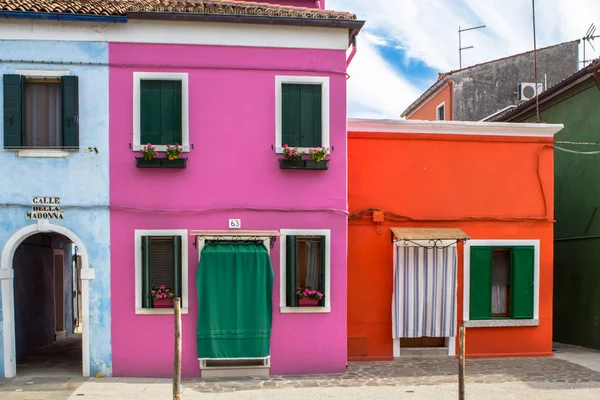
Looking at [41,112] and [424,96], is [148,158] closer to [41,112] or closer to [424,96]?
[41,112]

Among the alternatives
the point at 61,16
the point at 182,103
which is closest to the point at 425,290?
the point at 182,103

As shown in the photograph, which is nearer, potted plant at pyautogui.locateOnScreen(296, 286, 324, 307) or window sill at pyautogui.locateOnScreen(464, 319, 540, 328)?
potted plant at pyautogui.locateOnScreen(296, 286, 324, 307)

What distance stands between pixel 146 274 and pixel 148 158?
196 cm

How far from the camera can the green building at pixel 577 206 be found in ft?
43.3

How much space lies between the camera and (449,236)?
448 inches

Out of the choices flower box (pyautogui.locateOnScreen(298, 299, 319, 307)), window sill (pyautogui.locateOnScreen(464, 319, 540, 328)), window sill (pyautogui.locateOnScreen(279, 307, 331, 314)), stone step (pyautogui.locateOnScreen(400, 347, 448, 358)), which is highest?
flower box (pyautogui.locateOnScreen(298, 299, 319, 307))

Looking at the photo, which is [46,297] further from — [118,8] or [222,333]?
[118,8]

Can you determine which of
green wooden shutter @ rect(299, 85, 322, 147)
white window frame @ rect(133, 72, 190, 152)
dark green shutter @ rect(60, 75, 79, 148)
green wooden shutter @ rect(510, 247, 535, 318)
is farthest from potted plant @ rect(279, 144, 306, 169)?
green wooden shutter @ rect(510, 247, 535, 318)

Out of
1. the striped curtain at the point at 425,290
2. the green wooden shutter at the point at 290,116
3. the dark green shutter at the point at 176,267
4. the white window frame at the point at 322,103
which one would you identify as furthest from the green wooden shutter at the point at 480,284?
the dark green shutter at the point at 176,267

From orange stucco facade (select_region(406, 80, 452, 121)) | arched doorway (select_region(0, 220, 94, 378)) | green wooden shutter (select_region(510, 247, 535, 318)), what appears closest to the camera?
arched doorway (select_region(0, 220, 94, 378))

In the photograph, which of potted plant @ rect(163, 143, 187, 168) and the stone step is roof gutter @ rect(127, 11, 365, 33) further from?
the stone step

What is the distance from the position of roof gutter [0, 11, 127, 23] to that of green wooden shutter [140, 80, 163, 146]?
1124 mm

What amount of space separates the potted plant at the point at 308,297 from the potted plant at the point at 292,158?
85.1 inches

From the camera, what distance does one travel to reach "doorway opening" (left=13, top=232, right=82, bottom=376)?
11172mm
